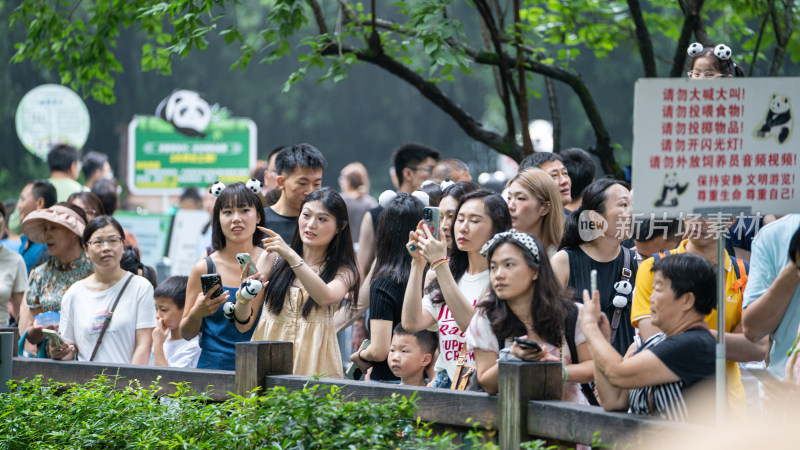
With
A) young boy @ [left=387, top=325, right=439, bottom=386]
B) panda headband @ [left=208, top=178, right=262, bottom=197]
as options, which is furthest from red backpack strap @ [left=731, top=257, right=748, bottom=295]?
panda headband @ [left=208, top=178, right=262, bottom=197]

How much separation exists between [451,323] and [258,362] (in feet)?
3.18

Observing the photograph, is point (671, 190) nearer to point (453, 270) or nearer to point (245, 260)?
point (453, 270)

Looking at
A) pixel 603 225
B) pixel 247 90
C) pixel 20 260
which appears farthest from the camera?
pixel 247 90

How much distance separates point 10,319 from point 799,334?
6407mm

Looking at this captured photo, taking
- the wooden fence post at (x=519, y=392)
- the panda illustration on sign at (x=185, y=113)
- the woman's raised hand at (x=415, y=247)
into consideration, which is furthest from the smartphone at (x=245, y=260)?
the panda illustration on sign at (x=185, y=113)

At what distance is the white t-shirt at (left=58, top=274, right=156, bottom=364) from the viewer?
20.8ft

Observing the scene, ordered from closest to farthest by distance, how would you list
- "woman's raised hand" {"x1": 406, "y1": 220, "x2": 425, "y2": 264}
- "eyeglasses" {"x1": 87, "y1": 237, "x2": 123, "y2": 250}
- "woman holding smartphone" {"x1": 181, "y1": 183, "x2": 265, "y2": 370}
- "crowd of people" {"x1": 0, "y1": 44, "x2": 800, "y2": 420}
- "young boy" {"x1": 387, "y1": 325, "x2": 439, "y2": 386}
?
"crowd of people" {"x1": 0, "y1": 44, "x2": 800, "y2": 420}, "woman's raised hand" {"x1": 406, "y1": 220, "x2": 425, "y2": 264}, "young boy" {"x1": 387, "y1": 325, "x2": 439, "y2": 386}, "woman holding smartphone" {"x1": 181, "y1": 183, "x2": 265, "y2": 370}, "eyeglasses" {"x1": 87, "y1": 237, "x2": 123, "y2": 250}

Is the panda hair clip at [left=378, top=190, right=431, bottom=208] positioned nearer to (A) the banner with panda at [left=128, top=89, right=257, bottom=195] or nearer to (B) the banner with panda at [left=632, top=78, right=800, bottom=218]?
(B) the banner with panda at [left=632, top=78, right=800, bottom=218]

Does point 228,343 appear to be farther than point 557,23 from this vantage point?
No

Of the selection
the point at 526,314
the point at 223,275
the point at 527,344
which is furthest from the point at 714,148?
the point at 223,275

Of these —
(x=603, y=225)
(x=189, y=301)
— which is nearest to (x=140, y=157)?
(x=189, y=301)

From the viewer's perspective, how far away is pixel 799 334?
4.11m

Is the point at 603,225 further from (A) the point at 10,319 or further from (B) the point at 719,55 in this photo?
(A) the point at 10,319

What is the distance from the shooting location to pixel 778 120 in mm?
3811
